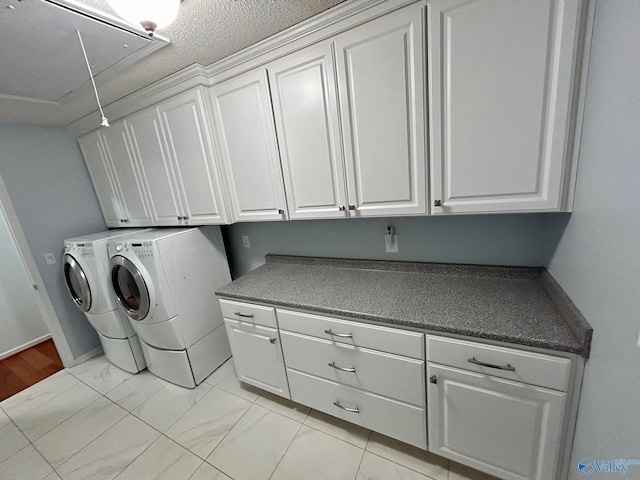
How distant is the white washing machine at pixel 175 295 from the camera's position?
1.78m

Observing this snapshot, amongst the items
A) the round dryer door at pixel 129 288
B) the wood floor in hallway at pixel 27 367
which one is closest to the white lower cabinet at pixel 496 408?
A: the round dryer door at pixel 129 288

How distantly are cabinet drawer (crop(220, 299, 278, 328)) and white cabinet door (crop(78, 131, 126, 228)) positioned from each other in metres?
1.60

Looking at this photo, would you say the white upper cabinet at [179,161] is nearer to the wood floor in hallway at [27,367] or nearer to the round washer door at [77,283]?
the round washer door at [77,283]

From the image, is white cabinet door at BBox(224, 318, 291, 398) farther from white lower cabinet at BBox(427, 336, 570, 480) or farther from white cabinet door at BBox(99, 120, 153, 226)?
white cabinet door at BBox(99, 120, 153, 226)

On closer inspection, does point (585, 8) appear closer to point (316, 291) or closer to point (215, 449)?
point (316, 291)

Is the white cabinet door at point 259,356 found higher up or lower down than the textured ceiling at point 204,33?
→ lower down

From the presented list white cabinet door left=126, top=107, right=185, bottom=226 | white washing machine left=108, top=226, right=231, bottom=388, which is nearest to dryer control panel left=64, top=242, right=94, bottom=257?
white washing machine left=108, top=226, right=231, bottom=388

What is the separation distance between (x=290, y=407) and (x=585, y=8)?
7.99 ft

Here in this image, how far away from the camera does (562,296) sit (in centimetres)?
104

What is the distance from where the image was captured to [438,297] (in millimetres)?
1285

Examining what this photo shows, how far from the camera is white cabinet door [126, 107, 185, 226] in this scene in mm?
1865

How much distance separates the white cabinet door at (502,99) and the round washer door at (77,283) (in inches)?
109

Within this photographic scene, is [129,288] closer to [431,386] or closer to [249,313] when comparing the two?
[249,313]

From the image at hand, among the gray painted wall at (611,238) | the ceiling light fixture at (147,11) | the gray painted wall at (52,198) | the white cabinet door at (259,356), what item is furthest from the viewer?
the gray painted wall at (52,198)
